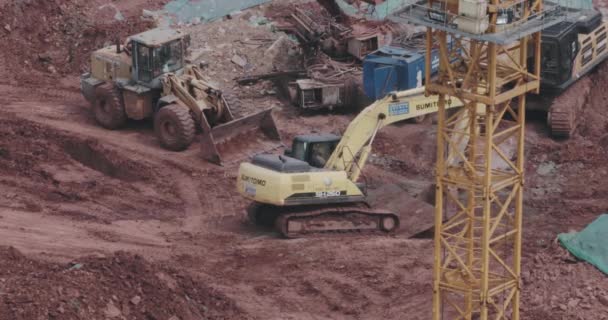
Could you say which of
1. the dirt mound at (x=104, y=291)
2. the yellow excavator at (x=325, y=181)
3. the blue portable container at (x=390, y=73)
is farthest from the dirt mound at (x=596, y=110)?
the dirt mound at (x=104, y=291)

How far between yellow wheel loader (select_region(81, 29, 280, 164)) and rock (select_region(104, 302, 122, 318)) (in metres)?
8.66

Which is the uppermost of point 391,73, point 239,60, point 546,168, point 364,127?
point 364,127

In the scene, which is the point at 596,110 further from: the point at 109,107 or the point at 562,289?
the point at 109,107

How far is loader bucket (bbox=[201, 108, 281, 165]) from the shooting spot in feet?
108

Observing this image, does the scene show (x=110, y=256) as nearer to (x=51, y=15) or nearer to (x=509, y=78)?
(x=509, y=78)

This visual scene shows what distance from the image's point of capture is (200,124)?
33.8 metres

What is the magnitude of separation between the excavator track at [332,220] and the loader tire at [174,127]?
4904 millimetres

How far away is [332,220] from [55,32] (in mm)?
14789

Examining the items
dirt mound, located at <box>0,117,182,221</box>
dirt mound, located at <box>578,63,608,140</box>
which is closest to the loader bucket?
dirt mound, located at <box>0,117,182,221</box>

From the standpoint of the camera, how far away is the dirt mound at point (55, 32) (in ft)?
130

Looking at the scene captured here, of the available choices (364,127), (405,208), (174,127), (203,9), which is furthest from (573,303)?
(203,9)

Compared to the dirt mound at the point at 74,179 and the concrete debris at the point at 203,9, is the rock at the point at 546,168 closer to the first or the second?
the dirt mound at the point at 74,179

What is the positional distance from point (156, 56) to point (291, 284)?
375 inches

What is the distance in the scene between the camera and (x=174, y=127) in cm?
3372
